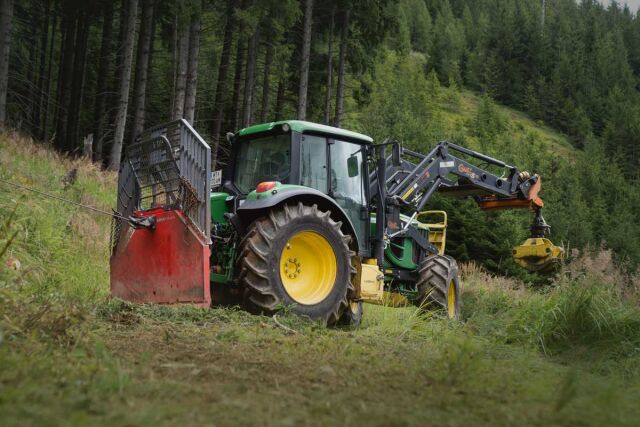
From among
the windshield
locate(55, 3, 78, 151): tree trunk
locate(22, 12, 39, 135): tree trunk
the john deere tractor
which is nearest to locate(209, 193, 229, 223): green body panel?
the john deere tractor

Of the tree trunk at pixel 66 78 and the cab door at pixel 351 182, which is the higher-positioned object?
the tree trunk at pixel 66 78

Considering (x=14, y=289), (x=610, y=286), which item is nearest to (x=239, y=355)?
(x=14, y=289)

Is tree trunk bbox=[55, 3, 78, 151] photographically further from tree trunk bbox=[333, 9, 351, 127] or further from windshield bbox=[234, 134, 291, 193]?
windshield bbox=[234, 134, 291, 193]

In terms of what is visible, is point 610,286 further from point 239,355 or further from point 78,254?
point 78,254

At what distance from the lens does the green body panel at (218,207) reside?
6.71m

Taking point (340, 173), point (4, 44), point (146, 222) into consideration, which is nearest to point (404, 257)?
point (340, 173)

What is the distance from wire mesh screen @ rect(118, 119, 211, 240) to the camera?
5664mm

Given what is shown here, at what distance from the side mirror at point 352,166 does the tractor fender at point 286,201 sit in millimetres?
860

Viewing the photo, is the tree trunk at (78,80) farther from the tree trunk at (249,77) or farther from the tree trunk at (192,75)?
the tree trunk at (192,75)

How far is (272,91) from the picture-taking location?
3039 centimetres

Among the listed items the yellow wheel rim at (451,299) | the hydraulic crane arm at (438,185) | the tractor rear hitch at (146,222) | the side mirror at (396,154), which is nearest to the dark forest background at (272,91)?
the hydraulic crane arm at (438,185)

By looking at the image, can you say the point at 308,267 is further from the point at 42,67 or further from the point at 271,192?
the point at 42,67

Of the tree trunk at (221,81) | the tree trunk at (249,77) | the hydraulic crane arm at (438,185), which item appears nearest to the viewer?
the hydraulic crane arm at (438,185)

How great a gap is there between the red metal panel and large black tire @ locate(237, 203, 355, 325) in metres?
0.41
